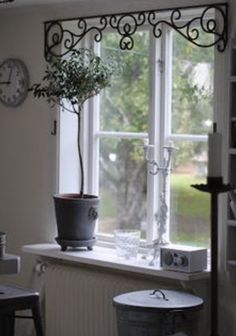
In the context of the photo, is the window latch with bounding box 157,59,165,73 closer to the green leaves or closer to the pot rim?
the green leaves

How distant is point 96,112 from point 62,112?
0.24 meters

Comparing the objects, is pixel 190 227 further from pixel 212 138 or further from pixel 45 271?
pixel 212 138

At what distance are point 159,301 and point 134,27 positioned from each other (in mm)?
1751

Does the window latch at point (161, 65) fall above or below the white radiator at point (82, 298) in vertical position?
above

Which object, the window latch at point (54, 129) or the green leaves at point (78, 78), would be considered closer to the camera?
the green leaves at point (78, 78)

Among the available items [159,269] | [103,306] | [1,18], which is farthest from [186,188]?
[1,18]

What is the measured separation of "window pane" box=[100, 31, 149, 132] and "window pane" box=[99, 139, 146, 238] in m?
0.13

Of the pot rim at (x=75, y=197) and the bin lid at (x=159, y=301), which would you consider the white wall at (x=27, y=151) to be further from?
Answer: the bin lid at (x=159, y=301)

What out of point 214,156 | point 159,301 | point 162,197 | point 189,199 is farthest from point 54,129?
point 214,156

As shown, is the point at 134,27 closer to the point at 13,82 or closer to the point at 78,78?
the point at 78,78

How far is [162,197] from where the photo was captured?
13.6ft

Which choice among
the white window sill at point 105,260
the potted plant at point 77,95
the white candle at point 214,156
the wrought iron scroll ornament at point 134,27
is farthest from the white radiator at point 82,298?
the white candle at point 214,156

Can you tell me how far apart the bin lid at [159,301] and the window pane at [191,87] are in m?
1.02

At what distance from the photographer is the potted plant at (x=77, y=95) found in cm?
423
